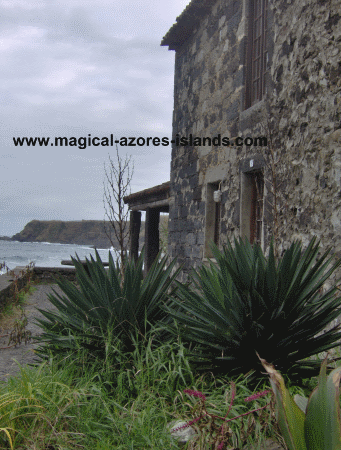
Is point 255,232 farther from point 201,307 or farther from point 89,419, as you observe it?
point 89,419

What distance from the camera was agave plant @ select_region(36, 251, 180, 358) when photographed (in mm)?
3092

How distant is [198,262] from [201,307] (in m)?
4.65

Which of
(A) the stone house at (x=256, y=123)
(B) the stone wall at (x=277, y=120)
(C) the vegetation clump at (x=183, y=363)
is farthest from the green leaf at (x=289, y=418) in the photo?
(B) the stone wall at (x=277, y=120)

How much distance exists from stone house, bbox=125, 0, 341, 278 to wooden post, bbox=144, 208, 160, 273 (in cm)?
200

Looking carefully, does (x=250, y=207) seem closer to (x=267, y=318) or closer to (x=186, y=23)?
(x=267, y=318)

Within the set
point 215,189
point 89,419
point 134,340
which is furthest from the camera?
point 215,189

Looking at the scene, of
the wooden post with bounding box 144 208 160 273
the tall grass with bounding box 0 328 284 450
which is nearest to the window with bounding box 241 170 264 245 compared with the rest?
the tall grass with bounding box 0 328 284 450

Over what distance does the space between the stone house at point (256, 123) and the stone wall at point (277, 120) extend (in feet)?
0.04

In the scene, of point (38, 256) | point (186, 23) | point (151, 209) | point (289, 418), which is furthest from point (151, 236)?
point (38, 256)

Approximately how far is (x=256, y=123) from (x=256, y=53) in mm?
1130

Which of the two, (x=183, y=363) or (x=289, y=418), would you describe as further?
(x=183, y=363)

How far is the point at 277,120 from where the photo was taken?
16.4 feet

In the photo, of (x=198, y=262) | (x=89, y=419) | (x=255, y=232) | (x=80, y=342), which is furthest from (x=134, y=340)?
(x=198, y=262)

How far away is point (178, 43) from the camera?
8.89 m
